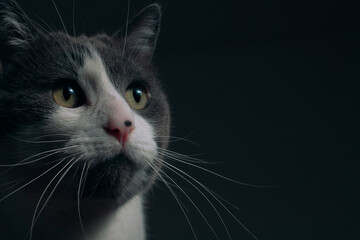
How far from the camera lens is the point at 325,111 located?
132 cm

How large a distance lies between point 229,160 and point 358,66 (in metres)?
0.55

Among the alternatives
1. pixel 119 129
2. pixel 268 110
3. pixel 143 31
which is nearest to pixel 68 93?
pixel 119 129

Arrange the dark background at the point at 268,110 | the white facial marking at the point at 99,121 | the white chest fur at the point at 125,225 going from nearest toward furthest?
the white facial marking at the point at 99,121 < the white chest fur at the point at 125,225 < the dark background at the point at 268,110

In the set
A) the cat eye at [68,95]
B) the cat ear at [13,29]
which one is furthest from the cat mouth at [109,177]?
the cat ear at [13,29]

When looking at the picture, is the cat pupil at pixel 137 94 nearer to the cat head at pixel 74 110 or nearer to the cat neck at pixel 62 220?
the cat head at pixel 74 110

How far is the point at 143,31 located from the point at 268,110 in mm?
784

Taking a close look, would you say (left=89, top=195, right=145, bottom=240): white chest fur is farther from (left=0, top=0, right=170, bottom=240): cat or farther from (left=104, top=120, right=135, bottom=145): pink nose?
(left=104, top=120, right=135, bottom=145): pink nose

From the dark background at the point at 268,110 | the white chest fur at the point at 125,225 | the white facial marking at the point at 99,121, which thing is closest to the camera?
the white facial marking at the point at 99,121

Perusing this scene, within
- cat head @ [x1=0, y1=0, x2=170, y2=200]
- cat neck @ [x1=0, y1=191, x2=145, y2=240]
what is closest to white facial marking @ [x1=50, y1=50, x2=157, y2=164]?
cat head @ [x1=0, y1=0, x2=170, y2=200]

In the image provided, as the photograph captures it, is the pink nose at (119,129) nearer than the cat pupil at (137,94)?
Yes

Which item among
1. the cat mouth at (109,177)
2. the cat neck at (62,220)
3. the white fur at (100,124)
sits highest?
the white fur at (100,124)

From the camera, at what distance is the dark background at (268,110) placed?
1.24 meters

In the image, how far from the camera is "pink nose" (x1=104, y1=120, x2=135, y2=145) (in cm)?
49

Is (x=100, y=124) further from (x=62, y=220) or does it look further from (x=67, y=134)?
(x=62, y=220)
